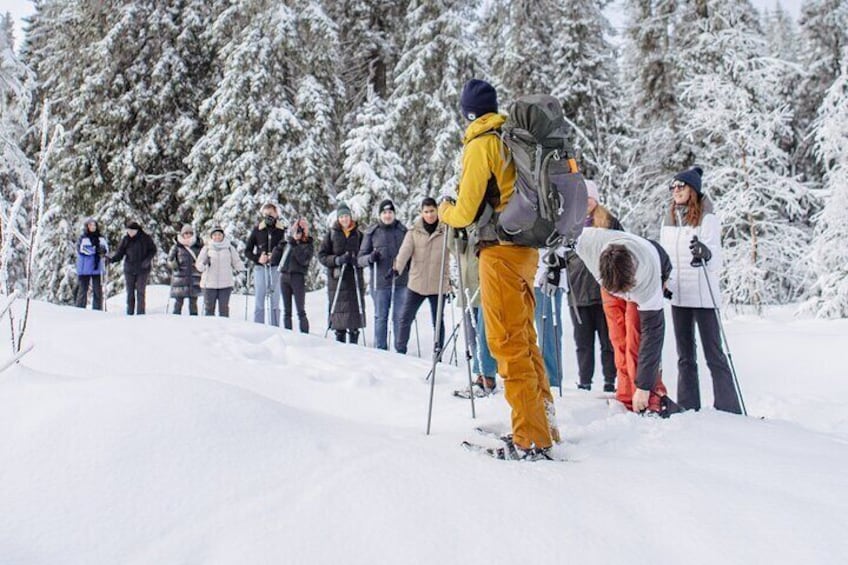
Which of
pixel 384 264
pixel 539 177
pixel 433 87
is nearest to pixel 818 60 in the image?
pixel 433 87

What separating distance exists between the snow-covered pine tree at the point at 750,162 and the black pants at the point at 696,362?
39.2 ft

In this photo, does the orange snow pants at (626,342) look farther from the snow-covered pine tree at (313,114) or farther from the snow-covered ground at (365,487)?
the snow-covered pine tree at (313,114)

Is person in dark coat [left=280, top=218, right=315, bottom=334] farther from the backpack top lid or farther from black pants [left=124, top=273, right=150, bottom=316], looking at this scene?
the backpack top lid

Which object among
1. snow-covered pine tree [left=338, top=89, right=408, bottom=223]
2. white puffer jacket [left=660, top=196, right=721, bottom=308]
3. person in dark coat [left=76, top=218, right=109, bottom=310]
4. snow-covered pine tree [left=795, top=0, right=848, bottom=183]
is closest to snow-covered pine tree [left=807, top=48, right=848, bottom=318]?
snow-covered pine tree [left=795, top=0, right=848, bottom=183]

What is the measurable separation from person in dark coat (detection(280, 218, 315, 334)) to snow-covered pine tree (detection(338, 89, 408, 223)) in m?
6.02

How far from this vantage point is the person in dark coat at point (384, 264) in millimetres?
8180

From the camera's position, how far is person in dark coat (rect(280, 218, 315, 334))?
359 inches

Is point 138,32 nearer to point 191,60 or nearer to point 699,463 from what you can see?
point 191,60

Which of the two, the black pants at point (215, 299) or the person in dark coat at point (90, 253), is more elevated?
the person in dark coat at point (90, 253)

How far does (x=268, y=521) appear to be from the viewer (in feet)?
6.91

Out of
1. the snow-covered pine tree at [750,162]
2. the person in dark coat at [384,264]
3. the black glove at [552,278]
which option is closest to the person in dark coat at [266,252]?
the person in dark coat at [384,264]

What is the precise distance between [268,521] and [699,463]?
200cm

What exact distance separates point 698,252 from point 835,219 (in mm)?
12145

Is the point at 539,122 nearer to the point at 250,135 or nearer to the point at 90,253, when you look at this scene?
the point at 90,253
